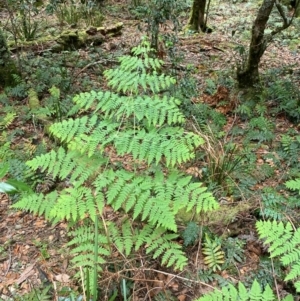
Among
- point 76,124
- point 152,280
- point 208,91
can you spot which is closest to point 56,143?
point 76,124

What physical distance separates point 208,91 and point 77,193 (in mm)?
3797

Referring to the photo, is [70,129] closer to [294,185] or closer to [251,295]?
[251,295]

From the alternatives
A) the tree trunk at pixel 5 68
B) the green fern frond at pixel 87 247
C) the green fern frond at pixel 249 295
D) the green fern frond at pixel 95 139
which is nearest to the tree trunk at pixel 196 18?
the tree trunk at pixel 5 68

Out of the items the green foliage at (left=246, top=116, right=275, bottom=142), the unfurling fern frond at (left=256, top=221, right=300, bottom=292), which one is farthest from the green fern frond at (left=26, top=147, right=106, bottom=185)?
the green foliage at (left=246, top=116, right=275, bottom=142)

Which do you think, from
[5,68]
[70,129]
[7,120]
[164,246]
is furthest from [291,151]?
[5,68]

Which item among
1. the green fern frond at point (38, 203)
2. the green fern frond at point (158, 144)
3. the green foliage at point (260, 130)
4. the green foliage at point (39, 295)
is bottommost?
the green foliage at point (39, 295)

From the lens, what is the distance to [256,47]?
17.9 ft

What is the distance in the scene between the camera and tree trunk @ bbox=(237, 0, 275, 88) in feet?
17.0

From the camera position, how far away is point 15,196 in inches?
140

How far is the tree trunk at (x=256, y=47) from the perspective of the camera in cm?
518

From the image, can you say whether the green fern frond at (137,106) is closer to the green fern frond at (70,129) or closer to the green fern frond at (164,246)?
the green fern frond at (70,129)

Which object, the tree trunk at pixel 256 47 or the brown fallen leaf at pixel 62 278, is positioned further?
the tree trunk at pixel 256 47

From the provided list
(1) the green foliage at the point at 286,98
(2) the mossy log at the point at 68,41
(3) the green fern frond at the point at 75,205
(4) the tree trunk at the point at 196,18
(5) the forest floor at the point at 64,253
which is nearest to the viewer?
(3) the green fern frond at the point at 75,205

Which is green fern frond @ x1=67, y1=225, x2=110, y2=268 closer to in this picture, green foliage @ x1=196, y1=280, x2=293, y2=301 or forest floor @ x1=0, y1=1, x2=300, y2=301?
forest floor @ x1=0, y1=1, x2=300, y2=301
